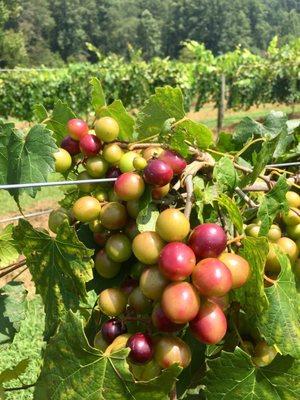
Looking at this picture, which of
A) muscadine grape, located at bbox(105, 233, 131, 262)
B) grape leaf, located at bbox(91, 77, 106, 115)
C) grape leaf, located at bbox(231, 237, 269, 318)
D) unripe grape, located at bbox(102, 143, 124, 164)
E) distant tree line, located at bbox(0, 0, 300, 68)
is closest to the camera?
grape leaf, located at bbox(231, 237, 269, 318)

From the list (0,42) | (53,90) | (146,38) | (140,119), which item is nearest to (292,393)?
→ (140,119)

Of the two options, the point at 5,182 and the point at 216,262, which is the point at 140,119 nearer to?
the point at 5,182

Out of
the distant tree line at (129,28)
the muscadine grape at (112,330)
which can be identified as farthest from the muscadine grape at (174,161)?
the distant tree line at (129,28)

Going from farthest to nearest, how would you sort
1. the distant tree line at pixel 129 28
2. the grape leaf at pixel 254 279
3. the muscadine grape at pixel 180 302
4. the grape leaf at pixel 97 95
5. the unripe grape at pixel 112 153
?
1. the distant tree line at pixel 129 28
2. the grape leaf at pixel 97 95
3. the unripe grape at pixel 112 153
4. the grape leaf at pixel 254 279
5. the muscadine grape at pixel 180 302

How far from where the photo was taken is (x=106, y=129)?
1169 mm

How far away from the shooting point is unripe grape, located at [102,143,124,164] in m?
1.17

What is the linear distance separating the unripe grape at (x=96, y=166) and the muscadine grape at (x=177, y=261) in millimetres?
345

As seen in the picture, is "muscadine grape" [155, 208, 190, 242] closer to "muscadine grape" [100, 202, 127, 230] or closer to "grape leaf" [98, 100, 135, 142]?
"muscadine grape" [100, 202, 127, 230]

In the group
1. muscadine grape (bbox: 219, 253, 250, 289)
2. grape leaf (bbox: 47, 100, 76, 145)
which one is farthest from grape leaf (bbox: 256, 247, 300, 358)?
grape leaf (bbox: 47, 100, 76, 145)

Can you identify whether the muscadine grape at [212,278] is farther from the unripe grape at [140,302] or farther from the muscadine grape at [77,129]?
the muscadine grape at [77,129]

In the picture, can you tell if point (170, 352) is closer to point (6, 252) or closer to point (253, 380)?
point (253, 380)

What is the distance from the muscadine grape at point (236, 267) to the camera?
92cm

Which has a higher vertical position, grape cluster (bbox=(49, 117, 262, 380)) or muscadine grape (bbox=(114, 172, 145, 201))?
muscadine grape (bbox=(114, 172, 145, 201))

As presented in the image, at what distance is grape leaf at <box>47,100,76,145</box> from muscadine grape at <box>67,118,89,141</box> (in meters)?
0.11
